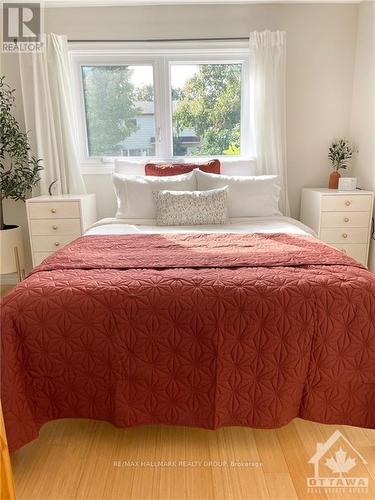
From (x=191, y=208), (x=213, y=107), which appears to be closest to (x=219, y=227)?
(x=191, y=208)

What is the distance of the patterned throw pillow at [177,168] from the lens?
8.97ft

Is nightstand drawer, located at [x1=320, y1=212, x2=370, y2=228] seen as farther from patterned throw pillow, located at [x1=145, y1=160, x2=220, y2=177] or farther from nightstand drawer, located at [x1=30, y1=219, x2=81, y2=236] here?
nightstand drawer, located at [x1=30, y1=219, x2=81, y2=236]

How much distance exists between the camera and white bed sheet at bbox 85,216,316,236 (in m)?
2.23

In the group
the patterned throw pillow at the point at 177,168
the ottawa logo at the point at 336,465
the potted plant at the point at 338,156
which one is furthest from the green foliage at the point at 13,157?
the ottawa logo at the point at 336,465

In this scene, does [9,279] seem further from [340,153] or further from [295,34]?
[295,34]

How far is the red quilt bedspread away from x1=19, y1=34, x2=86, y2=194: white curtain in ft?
6.17

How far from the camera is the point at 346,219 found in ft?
9.07

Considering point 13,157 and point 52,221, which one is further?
point 13,157

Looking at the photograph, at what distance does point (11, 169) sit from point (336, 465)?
9.99 ft

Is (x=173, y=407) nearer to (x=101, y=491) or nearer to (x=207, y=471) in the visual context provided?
(x=207, y=471)

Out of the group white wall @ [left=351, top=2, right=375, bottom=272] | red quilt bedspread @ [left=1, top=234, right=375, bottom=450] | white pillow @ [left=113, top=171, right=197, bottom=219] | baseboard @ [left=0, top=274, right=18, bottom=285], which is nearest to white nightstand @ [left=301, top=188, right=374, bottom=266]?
white wall @ [left=351, top=2, right=375, bottom=272]

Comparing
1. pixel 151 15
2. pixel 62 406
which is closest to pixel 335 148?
pixel 151 15

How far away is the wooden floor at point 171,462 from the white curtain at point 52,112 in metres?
2.09

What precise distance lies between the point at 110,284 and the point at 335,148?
2.59 meters
